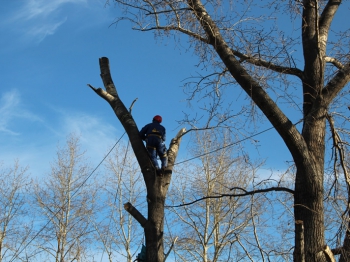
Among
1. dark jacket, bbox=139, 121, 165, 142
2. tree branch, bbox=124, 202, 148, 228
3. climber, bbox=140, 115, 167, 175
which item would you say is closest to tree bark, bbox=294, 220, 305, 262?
tree branch, bbox=124, 202, 148, 228

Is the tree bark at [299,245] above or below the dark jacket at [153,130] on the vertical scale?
below

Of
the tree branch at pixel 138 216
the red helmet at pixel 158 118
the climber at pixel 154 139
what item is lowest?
the tree branch at pixel 138 216

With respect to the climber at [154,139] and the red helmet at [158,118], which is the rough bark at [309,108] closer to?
the climber at [154,139]

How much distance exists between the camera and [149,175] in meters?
4.84

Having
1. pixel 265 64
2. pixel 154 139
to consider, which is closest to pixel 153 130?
pixel 154 139

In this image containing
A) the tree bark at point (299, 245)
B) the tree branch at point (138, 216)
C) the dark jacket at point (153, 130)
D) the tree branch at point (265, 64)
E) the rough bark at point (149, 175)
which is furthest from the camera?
the dark jacket at point (153, 130)

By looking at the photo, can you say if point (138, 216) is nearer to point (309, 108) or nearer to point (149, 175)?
point (149, 175)

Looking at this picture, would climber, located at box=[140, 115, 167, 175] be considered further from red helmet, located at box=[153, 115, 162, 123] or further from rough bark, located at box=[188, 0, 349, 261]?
rough bark, located at box=[188, 0, 349, 261]

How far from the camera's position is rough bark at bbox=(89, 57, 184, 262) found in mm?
4492

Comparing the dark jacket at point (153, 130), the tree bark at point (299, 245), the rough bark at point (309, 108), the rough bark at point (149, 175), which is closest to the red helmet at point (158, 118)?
the dark jacket at point (153, 130)

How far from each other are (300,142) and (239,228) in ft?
40.8

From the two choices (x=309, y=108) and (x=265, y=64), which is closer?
(x=309, y=108)

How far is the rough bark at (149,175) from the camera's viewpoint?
14.7 ft

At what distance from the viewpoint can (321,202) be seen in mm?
4051
